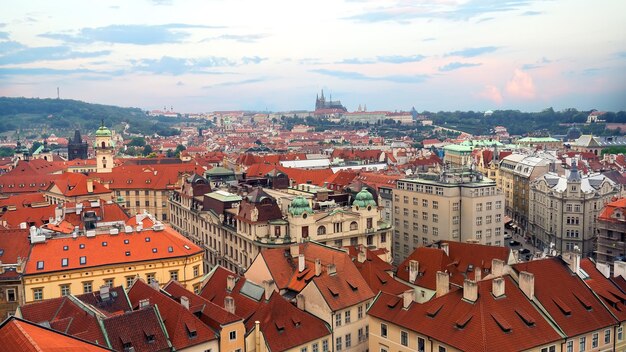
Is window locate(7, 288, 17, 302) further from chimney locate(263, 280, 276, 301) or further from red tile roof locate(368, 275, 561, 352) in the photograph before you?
red tile roof locate(368, 275, 561, 352)

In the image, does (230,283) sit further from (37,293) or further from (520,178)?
(520,178)

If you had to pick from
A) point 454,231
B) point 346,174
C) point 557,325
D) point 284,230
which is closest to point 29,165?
point 346,174

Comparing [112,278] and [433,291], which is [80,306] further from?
[433,291]

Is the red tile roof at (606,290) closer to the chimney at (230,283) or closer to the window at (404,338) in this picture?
the window at (404,338)

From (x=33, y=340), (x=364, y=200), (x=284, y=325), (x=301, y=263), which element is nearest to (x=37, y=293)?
(x=301, y=263)

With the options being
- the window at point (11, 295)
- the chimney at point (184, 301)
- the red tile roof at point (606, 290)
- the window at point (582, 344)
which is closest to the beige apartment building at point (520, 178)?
the red tile roof at point (606, 290)

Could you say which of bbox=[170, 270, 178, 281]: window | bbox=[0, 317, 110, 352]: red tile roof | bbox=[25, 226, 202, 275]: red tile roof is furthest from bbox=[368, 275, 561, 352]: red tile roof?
bbox=[25, 226, 202, 275]: red tile roof
